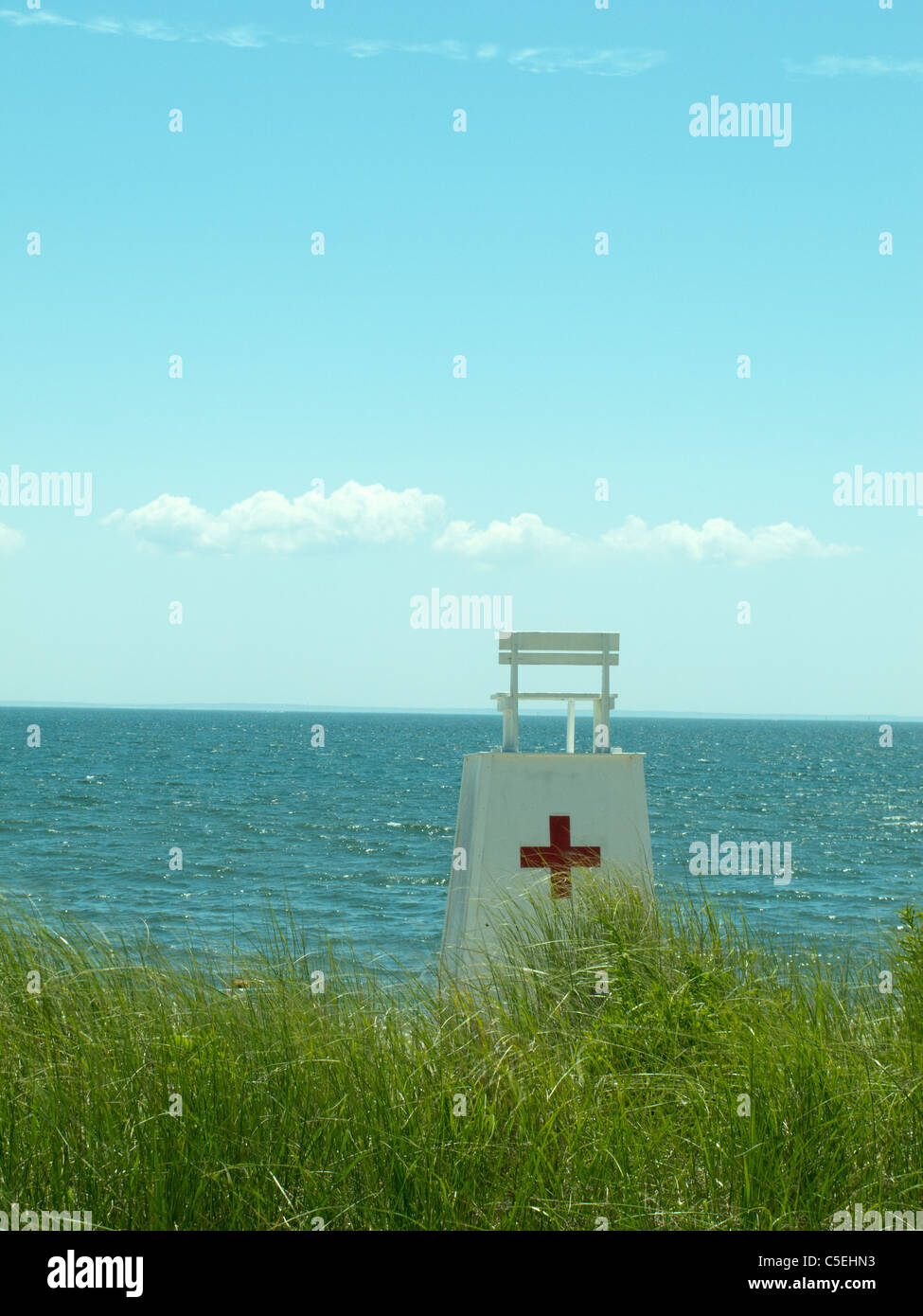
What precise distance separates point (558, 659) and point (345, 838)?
37.4 metres

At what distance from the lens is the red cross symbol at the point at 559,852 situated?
7.48m

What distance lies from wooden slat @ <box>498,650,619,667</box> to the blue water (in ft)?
4.70

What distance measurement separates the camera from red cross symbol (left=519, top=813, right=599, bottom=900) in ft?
24.5

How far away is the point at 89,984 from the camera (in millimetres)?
5488

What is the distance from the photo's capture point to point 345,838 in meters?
44.8

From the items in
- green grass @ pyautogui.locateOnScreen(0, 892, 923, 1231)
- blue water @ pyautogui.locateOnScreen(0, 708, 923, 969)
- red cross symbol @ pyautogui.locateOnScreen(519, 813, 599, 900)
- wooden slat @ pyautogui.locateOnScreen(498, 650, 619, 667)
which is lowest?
blue water @ pyautogui.locateOnScreen(0, 708, 923, 969)

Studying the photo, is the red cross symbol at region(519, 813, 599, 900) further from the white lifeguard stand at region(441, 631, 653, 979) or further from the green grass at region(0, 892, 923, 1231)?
the green grass at region(0, 892, 923, 1231)

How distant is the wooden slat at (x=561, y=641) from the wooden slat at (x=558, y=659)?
4cm

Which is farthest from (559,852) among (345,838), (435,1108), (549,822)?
(345,838)

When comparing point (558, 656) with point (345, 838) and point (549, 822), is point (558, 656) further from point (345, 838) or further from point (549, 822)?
point (345, 838)

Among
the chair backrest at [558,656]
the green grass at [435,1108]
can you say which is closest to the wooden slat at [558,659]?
the chair backrest at [558,656]

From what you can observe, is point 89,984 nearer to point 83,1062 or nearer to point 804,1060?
point 83,1062

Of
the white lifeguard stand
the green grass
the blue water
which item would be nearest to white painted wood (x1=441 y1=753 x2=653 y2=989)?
the white lifeguard stand
